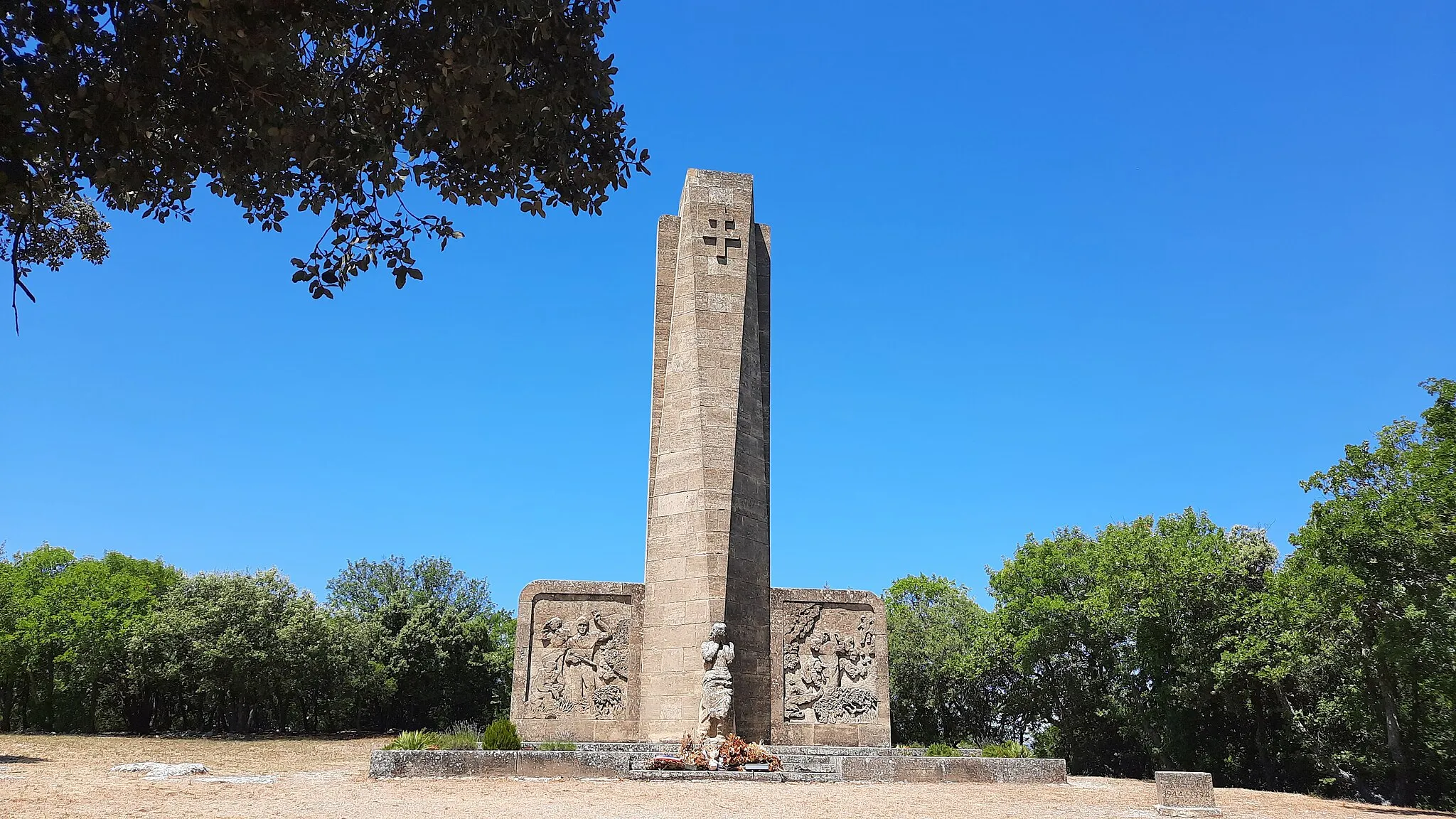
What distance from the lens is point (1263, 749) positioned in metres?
27.3

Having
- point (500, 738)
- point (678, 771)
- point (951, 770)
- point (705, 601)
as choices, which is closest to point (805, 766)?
point (951, 770)

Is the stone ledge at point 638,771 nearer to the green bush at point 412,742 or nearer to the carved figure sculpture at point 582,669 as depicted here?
the green bush at point 412,742

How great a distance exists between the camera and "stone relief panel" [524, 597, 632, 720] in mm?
18328

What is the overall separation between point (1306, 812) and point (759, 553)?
9.29 m

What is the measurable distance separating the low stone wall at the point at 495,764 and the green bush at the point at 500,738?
1316mm

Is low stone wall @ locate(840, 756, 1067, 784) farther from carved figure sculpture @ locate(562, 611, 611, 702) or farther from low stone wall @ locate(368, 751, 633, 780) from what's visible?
carved figure sculpture @ locate(562, 611, 611, 702)

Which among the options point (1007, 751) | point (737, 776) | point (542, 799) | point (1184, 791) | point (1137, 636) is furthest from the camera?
point (1137, 636)

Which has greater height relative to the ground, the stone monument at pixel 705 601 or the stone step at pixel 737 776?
the stone monument at pixel 705 601

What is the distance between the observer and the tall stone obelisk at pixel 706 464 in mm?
17953

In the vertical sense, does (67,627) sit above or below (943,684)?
above

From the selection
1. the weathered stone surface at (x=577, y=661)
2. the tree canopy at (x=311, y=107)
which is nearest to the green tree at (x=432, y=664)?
the weathered stone surface at (x=577, y=661)

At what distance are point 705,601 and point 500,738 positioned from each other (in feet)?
13.4

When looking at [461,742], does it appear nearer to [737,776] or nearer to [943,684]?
[737,776]

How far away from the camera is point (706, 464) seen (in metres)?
18.5
